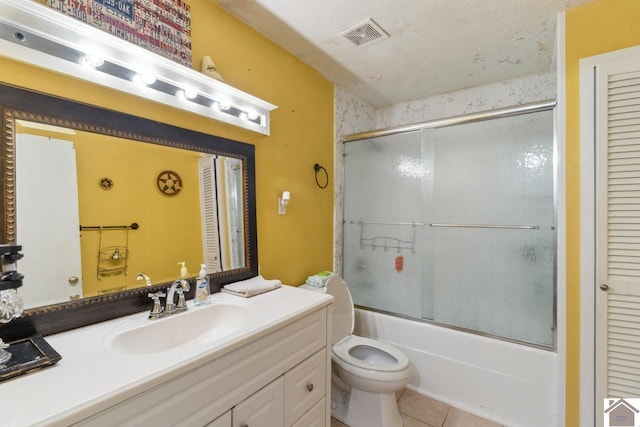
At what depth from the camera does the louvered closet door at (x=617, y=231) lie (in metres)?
1.31

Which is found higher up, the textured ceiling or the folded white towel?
the textured ceiling

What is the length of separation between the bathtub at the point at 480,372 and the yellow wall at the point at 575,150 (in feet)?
0.49

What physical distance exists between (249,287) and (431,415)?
1.47 m

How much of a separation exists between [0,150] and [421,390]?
2538 millimetres

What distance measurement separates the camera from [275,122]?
1.78m

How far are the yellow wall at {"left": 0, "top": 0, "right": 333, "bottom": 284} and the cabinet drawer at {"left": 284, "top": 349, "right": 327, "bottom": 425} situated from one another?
2.07ft

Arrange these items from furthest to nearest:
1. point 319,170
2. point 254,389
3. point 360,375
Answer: point 319,170 → point 360,375 → point 254,389

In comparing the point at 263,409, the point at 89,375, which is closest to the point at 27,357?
the point at 89,375

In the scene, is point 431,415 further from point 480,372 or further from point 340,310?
point 340,310

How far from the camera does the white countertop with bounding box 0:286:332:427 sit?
1.88 feet

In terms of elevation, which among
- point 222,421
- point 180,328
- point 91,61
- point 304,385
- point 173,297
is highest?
point 91,61

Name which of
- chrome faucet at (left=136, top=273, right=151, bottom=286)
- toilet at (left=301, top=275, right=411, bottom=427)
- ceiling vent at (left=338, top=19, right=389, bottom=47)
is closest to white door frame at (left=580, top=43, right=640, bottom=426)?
toilet at (left=301, top=275, right=411, bottom=427)

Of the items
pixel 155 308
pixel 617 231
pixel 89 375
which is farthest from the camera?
pixel 617 231

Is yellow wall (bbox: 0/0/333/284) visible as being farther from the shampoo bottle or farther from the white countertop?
the white countertop
